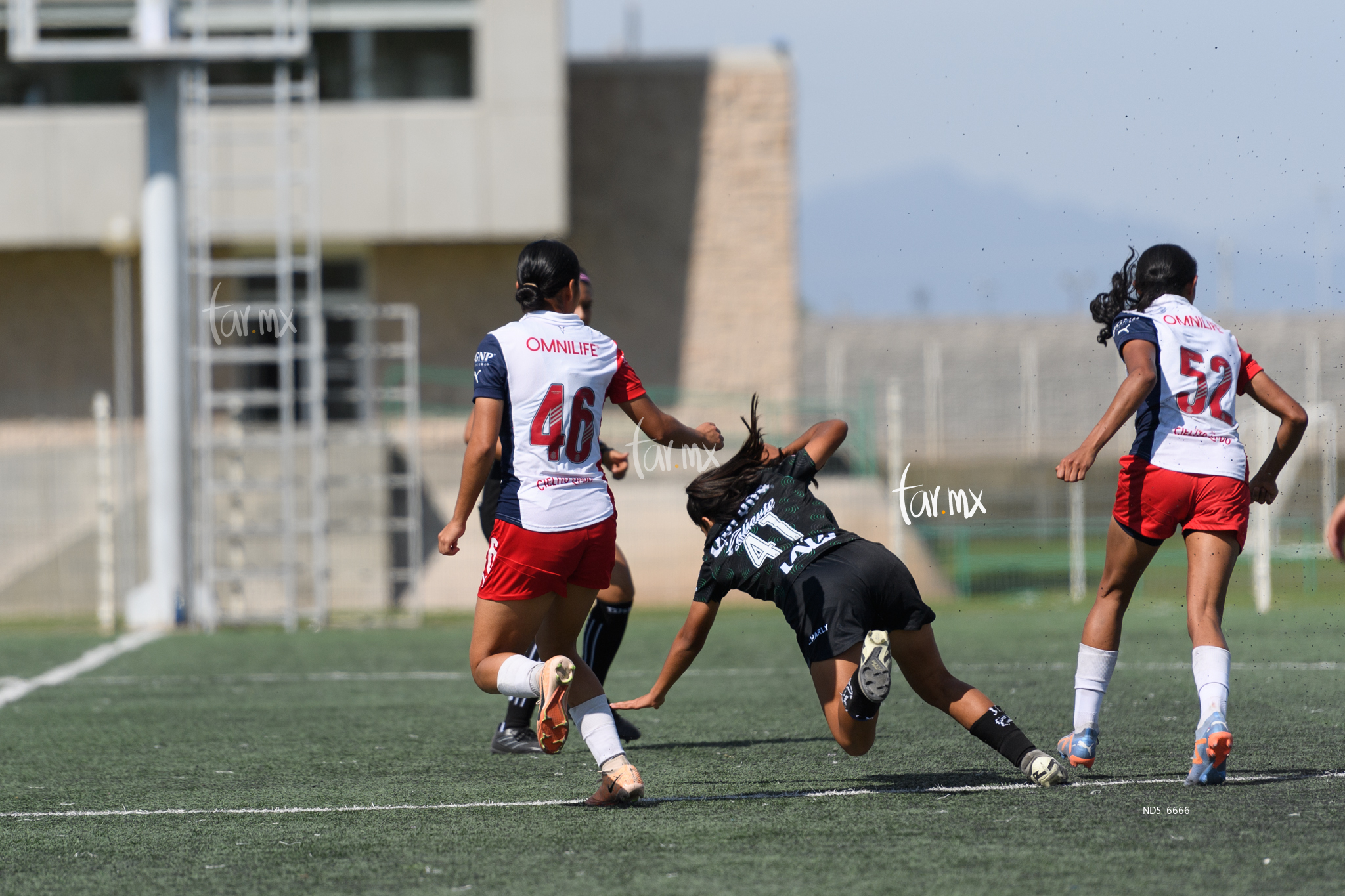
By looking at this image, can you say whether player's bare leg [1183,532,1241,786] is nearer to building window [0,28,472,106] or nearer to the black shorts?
the black shorts

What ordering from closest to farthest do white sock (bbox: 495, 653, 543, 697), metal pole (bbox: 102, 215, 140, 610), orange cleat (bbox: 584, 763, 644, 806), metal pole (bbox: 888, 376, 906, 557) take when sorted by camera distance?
white sock (bbox: 495, 653, 543, 697), orange cleat (bbox: 584, 763, 644, 806), metal pole (bbox: 888, 376, 906, 557), metal pole (bbox: 102, 215, 140, 610)


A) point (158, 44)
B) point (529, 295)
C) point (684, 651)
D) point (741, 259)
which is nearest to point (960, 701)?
point (684, 651)

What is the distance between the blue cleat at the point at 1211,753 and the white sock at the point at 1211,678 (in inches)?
1.1

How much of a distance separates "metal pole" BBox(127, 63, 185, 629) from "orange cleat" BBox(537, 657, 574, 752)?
9944 mm

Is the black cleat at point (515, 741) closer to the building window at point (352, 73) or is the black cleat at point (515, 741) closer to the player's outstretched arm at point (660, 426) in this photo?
the player's outstretched arm at point (660, 426)

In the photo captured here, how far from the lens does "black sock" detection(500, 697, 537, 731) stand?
6445 mm

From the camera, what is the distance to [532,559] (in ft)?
15.9

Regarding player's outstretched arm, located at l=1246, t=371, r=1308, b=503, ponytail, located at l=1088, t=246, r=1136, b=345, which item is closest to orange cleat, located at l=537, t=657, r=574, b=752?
ponytail, located at l=1088, t=246, r=1136, b=345

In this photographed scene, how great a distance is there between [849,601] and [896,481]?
10892 mm

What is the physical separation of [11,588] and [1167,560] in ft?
41.2

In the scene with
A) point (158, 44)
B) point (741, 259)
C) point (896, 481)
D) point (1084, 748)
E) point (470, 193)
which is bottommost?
point (896, 481)

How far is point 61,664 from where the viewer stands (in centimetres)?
1065

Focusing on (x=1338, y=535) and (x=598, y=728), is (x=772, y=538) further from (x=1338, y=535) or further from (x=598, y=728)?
(x=1338, y=535)

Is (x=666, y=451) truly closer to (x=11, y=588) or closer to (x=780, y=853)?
(x=11, y=588)
